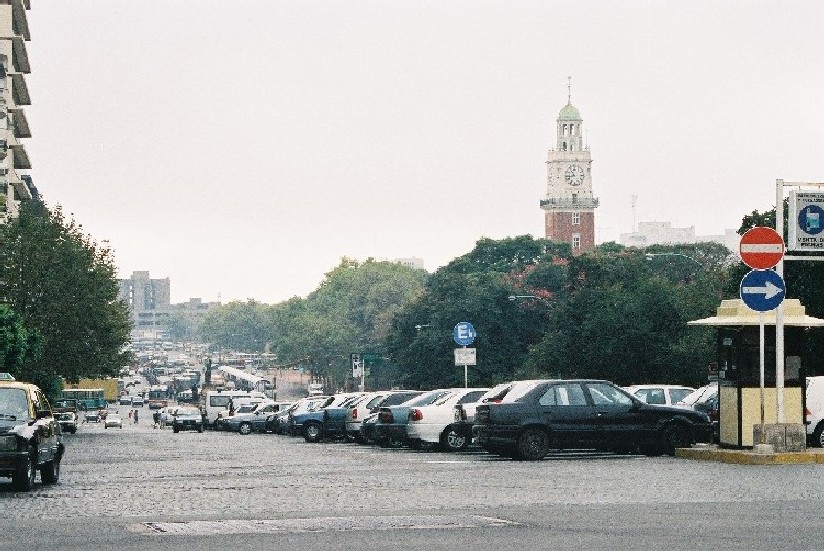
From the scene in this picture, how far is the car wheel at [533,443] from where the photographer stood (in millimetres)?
33594

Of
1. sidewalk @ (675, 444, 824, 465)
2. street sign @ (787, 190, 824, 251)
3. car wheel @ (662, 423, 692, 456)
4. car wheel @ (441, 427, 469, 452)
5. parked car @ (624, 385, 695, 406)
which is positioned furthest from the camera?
parked car @ (624, 385, 695, 406)

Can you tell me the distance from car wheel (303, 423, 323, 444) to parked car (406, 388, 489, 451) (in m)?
17.0

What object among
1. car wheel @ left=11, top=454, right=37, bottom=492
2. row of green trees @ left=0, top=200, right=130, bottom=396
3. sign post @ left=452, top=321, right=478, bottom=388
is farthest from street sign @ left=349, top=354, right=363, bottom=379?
car wheel @ left=11, top=454, right=37, bottom=492

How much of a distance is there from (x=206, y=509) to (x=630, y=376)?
70065 millimetres

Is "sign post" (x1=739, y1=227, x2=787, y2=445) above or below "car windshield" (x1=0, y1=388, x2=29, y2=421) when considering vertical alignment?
above

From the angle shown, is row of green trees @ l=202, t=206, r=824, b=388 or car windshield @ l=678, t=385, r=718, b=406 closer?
car windshield @ l=678, t=385, r=718, b=406

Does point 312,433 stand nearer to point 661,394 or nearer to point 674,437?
point 661,394

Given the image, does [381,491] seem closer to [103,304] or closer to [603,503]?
[603,503]

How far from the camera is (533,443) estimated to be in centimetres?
3366

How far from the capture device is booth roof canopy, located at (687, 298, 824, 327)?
1265 inches

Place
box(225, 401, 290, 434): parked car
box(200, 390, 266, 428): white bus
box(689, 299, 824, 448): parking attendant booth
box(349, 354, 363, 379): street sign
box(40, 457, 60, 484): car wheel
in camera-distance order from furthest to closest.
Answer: box(349, 354, 363, 379): street sign < box(200, 390, 266, 428): white bus < box(225, 401, 290, 434): parked car < box(689, 299, 824, 448): parking attendant booth < box(40, 457, 60, 484): car wheel

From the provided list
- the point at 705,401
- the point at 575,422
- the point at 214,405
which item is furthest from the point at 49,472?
the point at 214,405

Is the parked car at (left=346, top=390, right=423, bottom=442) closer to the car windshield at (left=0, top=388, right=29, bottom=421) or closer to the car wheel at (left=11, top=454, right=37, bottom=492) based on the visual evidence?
the car windshield at (left=0, top=388, right=29, bottom=421)

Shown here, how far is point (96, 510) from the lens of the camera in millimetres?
20734
